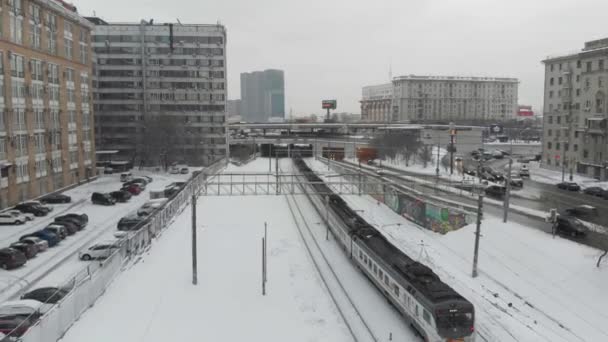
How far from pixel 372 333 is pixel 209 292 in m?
7.72

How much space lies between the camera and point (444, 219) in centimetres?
3347

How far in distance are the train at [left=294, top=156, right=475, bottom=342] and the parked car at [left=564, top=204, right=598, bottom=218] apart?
18.3 m

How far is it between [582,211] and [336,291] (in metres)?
23.2

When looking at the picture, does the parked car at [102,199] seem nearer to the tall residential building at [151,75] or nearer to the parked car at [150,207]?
the parked car at [150,207]

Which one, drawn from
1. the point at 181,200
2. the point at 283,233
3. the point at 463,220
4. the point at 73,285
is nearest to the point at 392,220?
the point at 463,220

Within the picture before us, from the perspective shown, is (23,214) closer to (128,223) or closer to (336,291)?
(128,223)

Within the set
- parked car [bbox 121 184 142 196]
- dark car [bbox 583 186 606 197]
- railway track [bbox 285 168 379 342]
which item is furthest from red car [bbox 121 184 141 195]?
dark car [bbox 583 186 606 197]

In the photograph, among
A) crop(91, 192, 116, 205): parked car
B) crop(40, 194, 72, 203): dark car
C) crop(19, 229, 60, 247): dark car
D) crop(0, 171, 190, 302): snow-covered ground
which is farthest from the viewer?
crop(91, 192, 116, 205): parked car

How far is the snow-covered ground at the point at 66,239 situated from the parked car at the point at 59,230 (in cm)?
34

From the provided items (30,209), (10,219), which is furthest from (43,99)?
(10,219)

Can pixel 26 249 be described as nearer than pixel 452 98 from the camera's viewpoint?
Yes

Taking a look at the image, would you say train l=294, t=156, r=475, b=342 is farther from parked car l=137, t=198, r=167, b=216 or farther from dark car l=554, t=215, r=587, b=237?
parked car l=137, t=198, r=167, b=216

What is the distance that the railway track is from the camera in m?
18.1

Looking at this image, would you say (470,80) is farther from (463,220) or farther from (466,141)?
(463,220)
